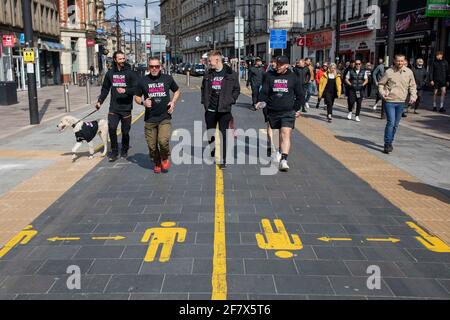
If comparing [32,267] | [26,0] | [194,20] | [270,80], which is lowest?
[32,267]

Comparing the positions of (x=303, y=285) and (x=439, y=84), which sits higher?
(x=439, y=84)

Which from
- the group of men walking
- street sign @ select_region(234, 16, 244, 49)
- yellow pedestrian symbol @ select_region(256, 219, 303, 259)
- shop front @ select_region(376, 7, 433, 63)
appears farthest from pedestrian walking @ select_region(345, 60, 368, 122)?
street sign @ select_region(234, 16, 244, 49)

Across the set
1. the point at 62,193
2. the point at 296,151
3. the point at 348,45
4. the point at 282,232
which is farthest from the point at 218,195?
the point at 348,45

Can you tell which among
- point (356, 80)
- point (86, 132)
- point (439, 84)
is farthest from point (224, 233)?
point (439, 84)

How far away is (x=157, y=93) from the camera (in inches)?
293

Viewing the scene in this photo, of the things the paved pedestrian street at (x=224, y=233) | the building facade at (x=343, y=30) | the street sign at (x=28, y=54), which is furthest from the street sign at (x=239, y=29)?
the paved pedestrian street at (x=224, y=233)

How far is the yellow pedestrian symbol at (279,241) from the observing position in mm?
4637

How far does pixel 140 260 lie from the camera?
4438 millimetres

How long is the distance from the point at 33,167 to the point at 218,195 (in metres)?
3.79

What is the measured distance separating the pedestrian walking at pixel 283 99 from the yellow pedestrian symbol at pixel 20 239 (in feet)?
13.6

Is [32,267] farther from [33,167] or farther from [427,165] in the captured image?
[427,165]

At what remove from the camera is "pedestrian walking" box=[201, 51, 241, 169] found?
7.80 m

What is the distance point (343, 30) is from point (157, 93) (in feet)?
116

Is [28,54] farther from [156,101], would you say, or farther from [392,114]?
[392,114]
